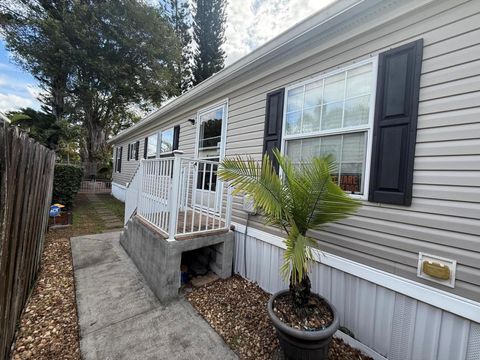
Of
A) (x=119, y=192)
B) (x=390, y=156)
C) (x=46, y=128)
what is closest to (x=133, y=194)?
(x=390, y=156)

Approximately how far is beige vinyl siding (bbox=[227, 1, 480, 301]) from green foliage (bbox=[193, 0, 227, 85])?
17.3 meters

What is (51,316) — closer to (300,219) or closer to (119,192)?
(300,219)

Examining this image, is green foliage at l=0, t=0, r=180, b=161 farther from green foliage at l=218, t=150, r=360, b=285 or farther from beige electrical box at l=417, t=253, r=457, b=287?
beige electrical box at l=417, t=253, r=457, b=287

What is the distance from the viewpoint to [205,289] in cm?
311

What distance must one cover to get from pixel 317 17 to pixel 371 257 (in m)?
2.63

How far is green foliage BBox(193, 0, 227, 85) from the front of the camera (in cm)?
1673

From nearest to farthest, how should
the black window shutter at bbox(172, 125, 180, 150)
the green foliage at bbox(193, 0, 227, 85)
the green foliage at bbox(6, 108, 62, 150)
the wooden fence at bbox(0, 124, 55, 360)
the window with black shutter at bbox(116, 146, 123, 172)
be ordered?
the wooden fence at bbox(0, 124, 55, 360), the black window shutter at bbox(172, 125, 180, 150), the green foliage at bbox(6, 108, 62, 150), the window with black shutter at bbox(116, 146, 123, 172), the green foliage at bbox(193, 0, 227, 85)

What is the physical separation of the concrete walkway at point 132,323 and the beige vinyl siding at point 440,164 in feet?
5.94

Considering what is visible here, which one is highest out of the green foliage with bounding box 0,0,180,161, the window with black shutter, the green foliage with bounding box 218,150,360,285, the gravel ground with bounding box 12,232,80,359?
the green foliage with bounding box 0,0,180,161

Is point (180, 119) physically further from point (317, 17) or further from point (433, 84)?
point (433, 84)

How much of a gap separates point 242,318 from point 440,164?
96.8 inches

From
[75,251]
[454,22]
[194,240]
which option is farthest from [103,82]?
[454,22]

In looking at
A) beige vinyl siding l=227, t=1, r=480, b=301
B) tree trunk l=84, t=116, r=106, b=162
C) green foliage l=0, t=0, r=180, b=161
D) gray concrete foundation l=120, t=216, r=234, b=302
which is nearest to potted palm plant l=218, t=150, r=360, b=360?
beige vinyl siding l=227, t=1, r=480, b=301

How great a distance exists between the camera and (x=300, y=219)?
1.96 meters
